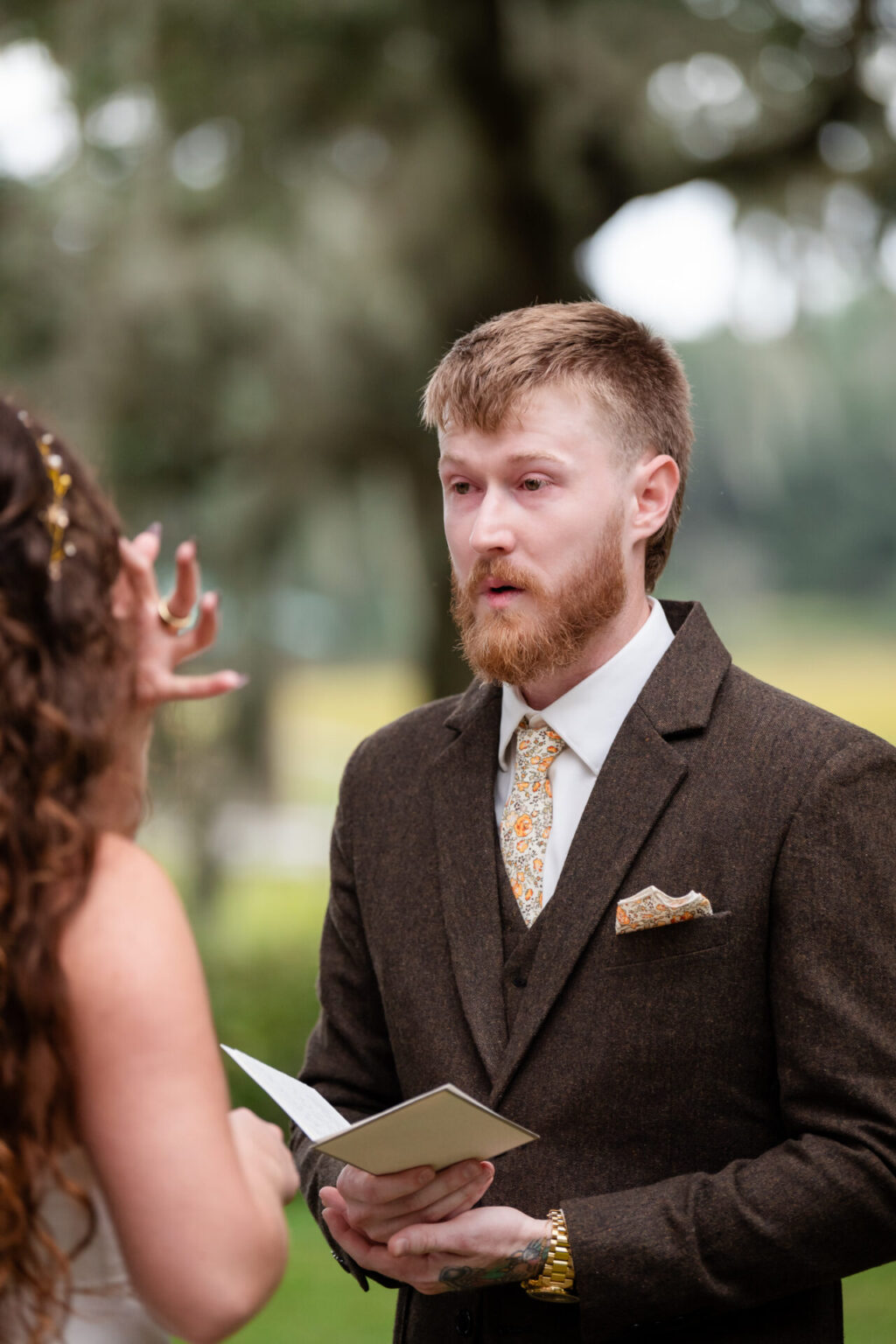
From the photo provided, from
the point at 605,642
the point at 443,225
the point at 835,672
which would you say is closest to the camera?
the point at 605,642

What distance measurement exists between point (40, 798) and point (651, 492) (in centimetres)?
113

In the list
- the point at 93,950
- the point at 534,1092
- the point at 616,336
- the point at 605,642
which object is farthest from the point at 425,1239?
the point at 616,336

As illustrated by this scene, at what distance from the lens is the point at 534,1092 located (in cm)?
190

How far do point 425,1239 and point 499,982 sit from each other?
1.13ft

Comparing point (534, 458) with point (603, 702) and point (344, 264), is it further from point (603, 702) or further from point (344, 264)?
point (344, 264)

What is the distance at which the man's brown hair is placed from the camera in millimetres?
2076

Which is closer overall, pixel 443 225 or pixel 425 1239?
pixel 425 1239

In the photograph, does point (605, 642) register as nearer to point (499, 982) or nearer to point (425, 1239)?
point (499, 982)

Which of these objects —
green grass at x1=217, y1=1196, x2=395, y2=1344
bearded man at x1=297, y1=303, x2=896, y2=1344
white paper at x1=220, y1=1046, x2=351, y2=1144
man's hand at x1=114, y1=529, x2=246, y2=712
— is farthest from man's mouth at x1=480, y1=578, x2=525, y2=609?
green grass at x1=217, y1=1196, x2=395, y2=1344

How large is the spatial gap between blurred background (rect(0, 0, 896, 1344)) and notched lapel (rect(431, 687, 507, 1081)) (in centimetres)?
267

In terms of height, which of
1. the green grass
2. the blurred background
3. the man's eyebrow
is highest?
the blurred background

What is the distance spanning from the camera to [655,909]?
1860mm

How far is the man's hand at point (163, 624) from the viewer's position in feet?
5.12

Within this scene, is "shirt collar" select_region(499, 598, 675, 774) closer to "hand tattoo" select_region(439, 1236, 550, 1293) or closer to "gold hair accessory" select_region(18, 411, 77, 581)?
"hand tattoo" select_region(439, 1236, 550, 1293)
